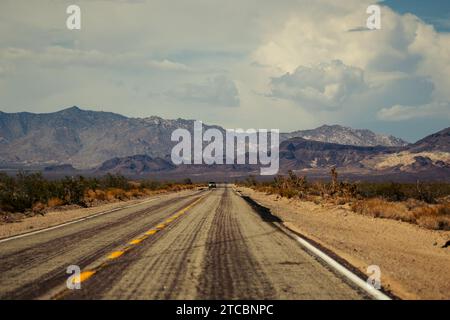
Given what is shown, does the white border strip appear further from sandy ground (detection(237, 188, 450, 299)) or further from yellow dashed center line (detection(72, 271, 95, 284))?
yellow dashed center line (detection(72, 271, 95, 284))

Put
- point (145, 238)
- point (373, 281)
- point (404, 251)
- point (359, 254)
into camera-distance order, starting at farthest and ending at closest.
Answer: point (145, 238), point (404, 251), point (359, 254), point (373, 281)

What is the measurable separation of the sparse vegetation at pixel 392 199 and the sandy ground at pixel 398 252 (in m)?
1.02

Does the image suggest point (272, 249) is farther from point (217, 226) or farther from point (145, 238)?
point (217, 226)

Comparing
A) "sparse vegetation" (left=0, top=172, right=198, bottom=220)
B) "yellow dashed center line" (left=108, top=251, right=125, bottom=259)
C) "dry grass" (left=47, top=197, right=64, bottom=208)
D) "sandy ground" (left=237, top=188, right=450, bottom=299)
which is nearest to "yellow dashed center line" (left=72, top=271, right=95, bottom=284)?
"yellow dashed center line" (left=108, top=251, right=125, bottom=259)

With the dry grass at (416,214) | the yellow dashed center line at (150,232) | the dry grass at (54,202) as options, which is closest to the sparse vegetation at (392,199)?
the dry grass at (416,214)

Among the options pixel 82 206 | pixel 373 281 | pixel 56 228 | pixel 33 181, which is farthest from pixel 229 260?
pixel 33 181

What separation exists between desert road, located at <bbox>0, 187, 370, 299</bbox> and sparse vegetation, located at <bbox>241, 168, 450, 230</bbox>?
8.09 meters

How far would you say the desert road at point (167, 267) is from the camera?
6.44m

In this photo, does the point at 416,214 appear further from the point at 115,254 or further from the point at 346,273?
the point at 115,254

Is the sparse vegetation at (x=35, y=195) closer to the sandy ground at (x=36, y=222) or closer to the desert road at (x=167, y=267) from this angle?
the sandy ground at (x=36, y=222)

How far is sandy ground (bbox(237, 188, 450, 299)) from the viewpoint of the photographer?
23.7 feet

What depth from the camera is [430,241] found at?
537 inches
